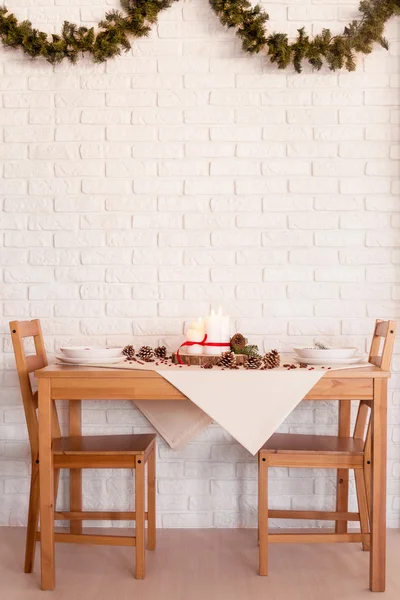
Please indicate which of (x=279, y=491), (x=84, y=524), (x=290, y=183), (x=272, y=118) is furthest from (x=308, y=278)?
(x=84, y=524)

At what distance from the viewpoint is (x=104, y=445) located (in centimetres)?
242

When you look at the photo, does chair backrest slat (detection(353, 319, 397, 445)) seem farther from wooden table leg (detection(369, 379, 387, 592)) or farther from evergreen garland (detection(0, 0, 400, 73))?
evergreen garland (detection(0, 0, 400, 73))

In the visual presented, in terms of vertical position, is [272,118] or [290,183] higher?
[272,118]

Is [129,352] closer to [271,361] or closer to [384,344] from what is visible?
[271,361]

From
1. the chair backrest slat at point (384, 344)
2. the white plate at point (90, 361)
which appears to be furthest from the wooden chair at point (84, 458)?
the chair backrest slat at point (384, 344)

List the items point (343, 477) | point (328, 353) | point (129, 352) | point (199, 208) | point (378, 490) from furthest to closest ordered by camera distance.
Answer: point (199, 208)
point (343, 477)
point (129, 352)
point (328, 353)
point (378, 490)

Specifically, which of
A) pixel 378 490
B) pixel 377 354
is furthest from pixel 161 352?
pixel 378 490

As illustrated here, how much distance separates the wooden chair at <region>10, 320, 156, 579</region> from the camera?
2.31m

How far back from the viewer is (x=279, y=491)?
286 cm

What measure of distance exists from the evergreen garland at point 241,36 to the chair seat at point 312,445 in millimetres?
1463

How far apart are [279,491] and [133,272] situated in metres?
1.09

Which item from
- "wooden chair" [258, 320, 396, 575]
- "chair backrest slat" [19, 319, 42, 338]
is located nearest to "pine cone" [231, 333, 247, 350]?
"wooden chair" [258, 320, 396, 575]

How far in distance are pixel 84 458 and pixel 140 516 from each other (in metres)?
0.27

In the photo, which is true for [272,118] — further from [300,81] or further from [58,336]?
[58,336]
